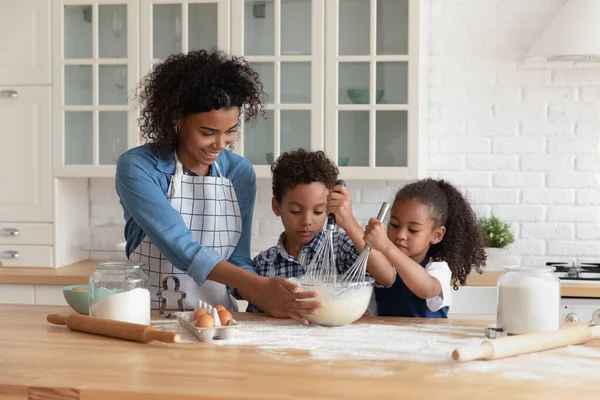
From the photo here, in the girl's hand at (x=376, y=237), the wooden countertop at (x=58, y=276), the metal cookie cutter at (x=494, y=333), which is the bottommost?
the wooden countertop at (x=58, y=276)

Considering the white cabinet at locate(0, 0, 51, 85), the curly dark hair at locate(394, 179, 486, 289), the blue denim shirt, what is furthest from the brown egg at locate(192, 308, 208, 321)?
the white cabinet at locate(0, 0, 51, 85)

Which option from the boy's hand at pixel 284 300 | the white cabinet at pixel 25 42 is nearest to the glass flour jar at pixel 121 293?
the boy's hand at pixel 284 300

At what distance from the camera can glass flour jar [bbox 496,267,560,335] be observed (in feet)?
6.10

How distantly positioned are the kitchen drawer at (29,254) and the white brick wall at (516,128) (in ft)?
4.97

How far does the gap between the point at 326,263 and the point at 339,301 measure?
1.58 ft

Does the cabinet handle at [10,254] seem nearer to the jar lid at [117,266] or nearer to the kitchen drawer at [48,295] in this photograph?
the kitchen drawer at [48,295]

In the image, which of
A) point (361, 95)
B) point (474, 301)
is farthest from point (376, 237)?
point (361, 95)

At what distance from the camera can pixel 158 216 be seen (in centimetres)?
220

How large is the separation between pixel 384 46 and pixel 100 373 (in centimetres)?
251

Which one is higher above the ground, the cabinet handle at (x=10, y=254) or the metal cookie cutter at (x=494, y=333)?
the metal cookie cutter at (x=494, y=333)

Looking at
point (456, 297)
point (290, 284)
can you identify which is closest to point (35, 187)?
point (456, 297)

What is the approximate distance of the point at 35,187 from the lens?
390 cm

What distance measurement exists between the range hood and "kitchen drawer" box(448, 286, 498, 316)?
1040 mm

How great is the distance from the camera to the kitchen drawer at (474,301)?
11.1 ft
